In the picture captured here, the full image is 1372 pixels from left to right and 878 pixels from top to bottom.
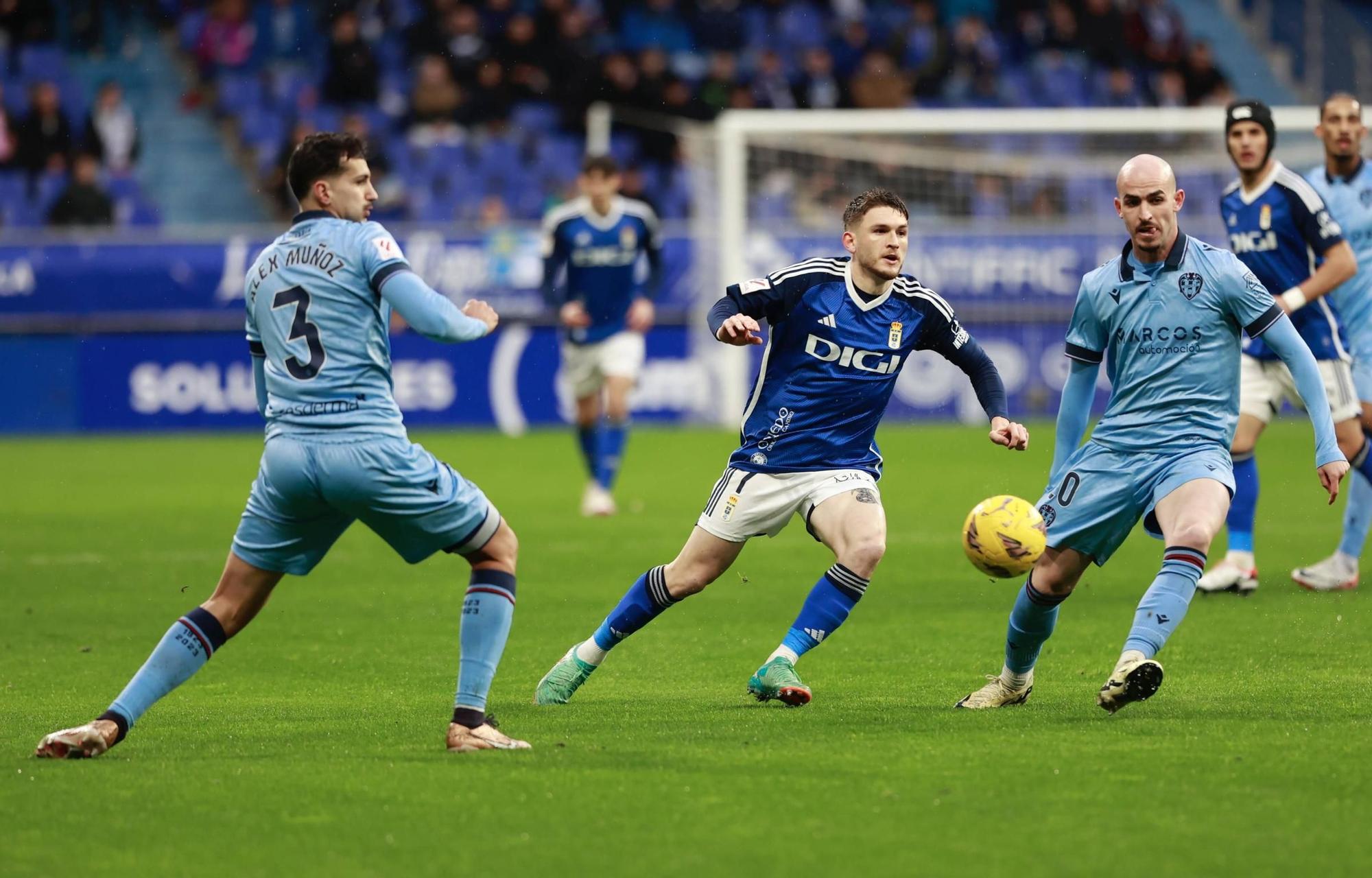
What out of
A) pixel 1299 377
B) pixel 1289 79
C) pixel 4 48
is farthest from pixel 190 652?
pixel 1289 79

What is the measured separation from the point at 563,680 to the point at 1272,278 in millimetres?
4910

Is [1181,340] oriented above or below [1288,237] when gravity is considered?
below

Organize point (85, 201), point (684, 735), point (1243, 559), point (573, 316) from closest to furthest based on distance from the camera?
point (684, 735), point (1243, 559), point (573, 316), point (85, 201)

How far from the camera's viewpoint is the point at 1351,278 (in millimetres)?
10219

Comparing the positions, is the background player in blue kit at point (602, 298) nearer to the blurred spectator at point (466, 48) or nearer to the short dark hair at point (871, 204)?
the short dark hair at point (871, 204)

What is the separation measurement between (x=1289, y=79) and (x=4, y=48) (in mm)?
18589

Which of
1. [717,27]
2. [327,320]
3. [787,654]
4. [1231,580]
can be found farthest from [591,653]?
[717,27]

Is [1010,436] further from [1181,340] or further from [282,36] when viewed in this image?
[282,36]

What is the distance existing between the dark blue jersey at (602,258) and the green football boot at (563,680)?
25.6ft

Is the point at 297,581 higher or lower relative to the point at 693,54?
lower

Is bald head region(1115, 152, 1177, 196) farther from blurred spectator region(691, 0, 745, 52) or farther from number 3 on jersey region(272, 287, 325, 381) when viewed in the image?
blurred spectator region(691, 0, 745, 52)

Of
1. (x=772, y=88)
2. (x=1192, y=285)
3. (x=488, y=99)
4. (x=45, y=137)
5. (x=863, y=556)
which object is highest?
(x=772, y=88)

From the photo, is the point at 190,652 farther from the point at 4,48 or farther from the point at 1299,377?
the point at 4,48

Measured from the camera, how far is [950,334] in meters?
7.15
